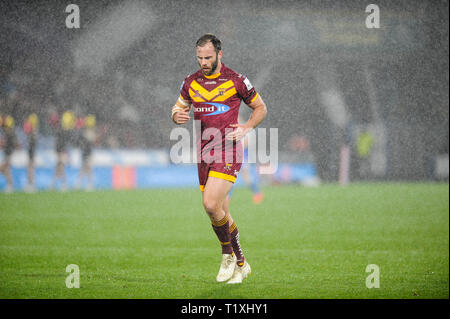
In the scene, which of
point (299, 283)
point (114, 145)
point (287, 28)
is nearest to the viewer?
point (299, 283)

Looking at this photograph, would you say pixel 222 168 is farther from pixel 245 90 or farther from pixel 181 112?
pixel 245 90

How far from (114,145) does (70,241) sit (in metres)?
12.2

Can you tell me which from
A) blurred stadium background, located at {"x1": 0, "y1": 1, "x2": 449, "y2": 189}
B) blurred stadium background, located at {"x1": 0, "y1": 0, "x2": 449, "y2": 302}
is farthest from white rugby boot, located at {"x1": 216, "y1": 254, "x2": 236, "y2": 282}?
blurred stadium background, located at {"x1": 0, "y1": 1, "x2": 449, "y2": 189}

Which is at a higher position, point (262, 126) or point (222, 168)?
point (262, 126)

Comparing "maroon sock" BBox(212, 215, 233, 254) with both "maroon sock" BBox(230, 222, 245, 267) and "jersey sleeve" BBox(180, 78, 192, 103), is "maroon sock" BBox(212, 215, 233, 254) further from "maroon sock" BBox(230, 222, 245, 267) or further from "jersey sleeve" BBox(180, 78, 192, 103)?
"jersey sleeve" BBox(180, 78, 192, 103)

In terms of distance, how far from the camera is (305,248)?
7965 mm

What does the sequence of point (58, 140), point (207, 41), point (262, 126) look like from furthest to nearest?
point (262, 126)
point (58, 140)
point (207, 41)

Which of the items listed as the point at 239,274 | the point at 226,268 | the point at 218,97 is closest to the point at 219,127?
the point at 218,97

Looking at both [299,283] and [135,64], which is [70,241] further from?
[135,64]

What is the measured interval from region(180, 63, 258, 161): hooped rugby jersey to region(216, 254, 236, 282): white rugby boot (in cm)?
109

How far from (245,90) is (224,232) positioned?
141cm

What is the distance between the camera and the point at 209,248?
26.1 feet

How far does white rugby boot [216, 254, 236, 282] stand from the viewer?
5.80m
